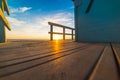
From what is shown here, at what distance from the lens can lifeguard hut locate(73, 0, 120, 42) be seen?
5.78 metres

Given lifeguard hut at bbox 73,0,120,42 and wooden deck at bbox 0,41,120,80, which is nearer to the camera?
wooden deck at bbox 0,41,120,80

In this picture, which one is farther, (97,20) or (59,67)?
(97,20)

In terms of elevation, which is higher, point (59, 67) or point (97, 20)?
point (97, 20)

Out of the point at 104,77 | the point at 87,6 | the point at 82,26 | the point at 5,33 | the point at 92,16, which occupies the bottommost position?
the point at 104,77

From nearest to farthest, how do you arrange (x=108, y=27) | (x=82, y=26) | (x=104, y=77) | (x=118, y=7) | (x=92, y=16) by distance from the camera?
(x=104, y=77)
(x=118, y=7)
(x=108, y=27)
(x=92, y=16)
(x=82, y=26)

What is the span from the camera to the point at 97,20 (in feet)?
21.2

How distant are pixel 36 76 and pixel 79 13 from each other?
7130mm

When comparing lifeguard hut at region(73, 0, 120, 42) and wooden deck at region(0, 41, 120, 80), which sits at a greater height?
lifeguard hut at region(73, 0, 120, 42)

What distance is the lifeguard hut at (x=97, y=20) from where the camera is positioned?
578 centimetres

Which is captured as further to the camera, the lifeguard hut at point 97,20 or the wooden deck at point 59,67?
the lifeguard hut at point 97,20

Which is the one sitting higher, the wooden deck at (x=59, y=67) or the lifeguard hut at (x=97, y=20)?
the lifeguard hut at (x=97, y=20)

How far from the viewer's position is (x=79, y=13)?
764 cm

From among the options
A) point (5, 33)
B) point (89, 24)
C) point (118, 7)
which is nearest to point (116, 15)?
point (118, 7)

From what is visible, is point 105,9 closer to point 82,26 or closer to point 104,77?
point 82,26
